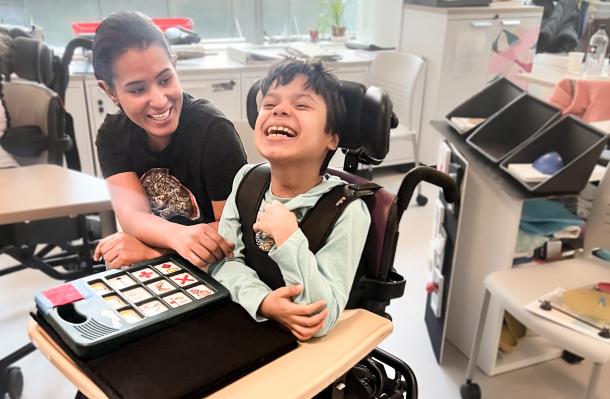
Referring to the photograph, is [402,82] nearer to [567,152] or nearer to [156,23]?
[567,152]

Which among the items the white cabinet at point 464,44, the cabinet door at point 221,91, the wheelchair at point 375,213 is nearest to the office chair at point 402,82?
the white cabinet at point 464,44

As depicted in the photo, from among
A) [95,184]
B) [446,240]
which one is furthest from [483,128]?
[95,184]

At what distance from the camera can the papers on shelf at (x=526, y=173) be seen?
65.2 inches

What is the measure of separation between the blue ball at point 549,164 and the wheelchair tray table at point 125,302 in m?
1.19

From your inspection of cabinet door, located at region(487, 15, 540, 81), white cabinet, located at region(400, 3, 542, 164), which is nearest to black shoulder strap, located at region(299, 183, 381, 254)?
white cabinet, located at region(400, 3, 542, 164)

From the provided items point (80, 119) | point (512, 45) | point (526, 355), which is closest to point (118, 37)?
point (80, 119)

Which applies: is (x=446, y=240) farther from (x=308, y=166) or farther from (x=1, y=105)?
(x=1, y=105)

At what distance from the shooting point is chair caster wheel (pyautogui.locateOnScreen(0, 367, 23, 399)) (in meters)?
1.81

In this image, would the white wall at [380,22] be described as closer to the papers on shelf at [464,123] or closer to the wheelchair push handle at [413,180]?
the papers on shelf at [464,123]

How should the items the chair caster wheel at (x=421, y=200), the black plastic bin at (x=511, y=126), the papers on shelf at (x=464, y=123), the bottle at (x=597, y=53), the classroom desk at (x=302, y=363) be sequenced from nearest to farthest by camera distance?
1. the classroom desk at (x=302, y=363)
2. the black plastic bin at (x=511, y=126)
3. the papers on shelf at (x=464, y=123)
4. the bottle at (x=597, y=53)
5. the chair caster wheel at (x=421, y=200)

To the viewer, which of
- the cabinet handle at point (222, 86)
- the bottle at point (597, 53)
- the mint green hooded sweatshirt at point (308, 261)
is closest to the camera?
the mint green hooded sweatshirt at point (308, 261)

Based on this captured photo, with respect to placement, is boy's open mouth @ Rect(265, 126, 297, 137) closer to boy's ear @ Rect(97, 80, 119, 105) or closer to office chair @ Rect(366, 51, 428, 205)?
boy's ear @ Rect(97, 80, 119, 105)

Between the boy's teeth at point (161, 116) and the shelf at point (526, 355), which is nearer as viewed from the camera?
the boy's teeth at point (161, 116)

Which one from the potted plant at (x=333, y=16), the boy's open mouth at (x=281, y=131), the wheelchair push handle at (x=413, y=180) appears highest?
the potted plant at (x=333, y=16)
